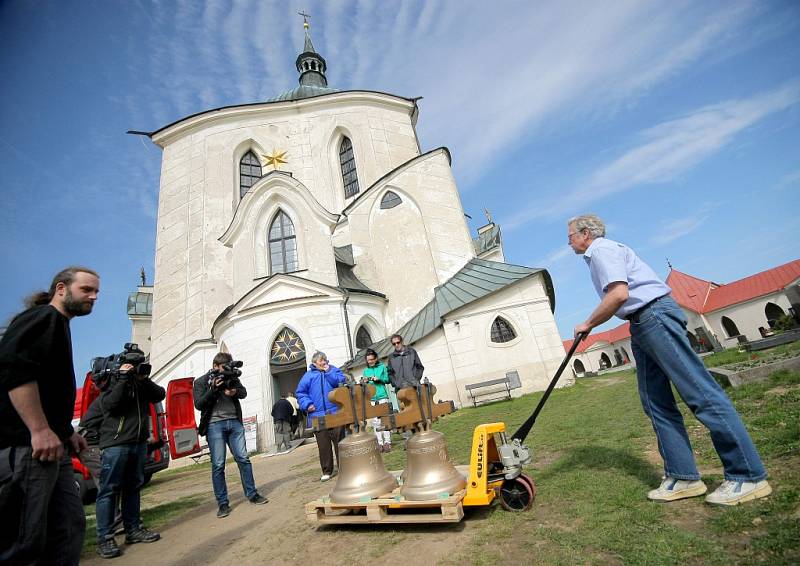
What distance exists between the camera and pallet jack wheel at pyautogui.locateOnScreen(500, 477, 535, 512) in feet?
9.84

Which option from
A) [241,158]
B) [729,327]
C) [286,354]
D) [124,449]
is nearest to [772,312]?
[729,327]

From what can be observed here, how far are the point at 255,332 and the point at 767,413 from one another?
44.3ft

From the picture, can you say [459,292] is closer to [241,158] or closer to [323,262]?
[323,262]

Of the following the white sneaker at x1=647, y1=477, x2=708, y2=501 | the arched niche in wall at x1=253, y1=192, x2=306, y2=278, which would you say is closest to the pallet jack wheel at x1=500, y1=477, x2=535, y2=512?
the white sneaker at x1=647, y1=477, x2=708, y2=501

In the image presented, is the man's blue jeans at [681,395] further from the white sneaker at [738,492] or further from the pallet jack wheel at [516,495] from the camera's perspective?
the pallet jack wheel at [516,495]

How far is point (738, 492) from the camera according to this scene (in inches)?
95.7

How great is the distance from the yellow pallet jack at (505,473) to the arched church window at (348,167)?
21672 mm

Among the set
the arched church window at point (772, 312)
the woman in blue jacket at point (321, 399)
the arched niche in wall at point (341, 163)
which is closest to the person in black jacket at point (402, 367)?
the woman in blue jacket at point (321, 399)

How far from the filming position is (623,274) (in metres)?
2.81

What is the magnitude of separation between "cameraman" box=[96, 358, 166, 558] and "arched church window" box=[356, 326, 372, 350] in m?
11.2

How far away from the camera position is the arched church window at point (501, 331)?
1394 cm

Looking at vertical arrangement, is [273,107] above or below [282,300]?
above

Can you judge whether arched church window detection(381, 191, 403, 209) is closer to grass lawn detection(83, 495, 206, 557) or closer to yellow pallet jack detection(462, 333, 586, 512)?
grass lawn detection(83, 495, 206, 557)

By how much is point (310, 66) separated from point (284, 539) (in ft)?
130
